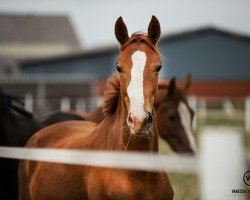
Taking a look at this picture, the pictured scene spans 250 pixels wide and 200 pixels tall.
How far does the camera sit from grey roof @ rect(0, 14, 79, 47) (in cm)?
5806

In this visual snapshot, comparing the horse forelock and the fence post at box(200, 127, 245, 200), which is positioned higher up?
the horse forelock

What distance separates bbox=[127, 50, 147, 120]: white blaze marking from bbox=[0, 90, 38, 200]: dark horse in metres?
2.48

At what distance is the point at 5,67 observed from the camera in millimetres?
42000

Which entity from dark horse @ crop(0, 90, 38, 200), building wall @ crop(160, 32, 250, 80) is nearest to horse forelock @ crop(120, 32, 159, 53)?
dark horse @ crop(0, 90, 38, 200)

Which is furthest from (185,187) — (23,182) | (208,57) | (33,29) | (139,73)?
(33,29)

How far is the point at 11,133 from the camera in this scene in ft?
19.7

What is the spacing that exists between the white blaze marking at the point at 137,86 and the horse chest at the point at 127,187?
1.85 feet

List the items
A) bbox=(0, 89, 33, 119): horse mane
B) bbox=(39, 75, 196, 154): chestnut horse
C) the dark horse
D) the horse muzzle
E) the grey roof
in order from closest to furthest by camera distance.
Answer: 1. the horse muzzle
2. the dark horse
3. bbox=(0, 89, 33, 119): horse mane
4. bbox=(39, 75, 196, 154): chestnut horse
5. the grey roof

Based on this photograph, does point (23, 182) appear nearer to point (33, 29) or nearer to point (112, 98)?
point (112, 98)

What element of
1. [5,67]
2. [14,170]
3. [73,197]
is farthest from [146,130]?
[5,67]

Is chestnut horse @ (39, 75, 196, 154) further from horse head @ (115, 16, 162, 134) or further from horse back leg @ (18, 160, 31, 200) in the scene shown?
horse head @ (115, 16, 162, 134)

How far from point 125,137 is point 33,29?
56.5 meters

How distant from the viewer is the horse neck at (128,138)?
391 cm

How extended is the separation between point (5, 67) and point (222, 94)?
56.8 feet
